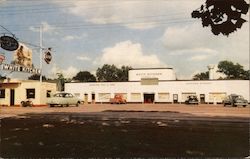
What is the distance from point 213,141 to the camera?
11.3 m

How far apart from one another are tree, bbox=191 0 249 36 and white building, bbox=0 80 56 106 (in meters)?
39.1

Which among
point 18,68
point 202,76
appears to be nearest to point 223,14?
point 18,68

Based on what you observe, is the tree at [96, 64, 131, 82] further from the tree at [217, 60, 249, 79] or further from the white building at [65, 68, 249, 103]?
the white building at [65, 68, 249, 103]

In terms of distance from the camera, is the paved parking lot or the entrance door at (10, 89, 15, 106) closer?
the paved parking lot

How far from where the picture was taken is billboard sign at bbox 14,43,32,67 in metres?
42.2

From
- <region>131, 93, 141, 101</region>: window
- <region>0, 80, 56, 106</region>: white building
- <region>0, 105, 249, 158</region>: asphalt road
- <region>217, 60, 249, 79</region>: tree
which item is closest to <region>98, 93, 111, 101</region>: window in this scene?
<region>131, 93, 141, 101</region>: window

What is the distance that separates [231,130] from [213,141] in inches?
127

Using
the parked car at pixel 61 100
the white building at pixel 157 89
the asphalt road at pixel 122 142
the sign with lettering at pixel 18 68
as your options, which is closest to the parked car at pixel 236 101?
the white building at pixel 157 89

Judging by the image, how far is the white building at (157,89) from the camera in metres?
64.0

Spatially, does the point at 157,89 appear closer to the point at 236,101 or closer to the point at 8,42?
the point at 236,101

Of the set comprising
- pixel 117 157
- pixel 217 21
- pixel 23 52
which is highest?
pixel 23 52

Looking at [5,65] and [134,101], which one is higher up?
[5,65]

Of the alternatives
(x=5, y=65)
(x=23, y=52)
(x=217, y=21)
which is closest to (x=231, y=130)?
(x=217, y=21)

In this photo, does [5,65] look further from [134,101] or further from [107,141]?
[134,101]
